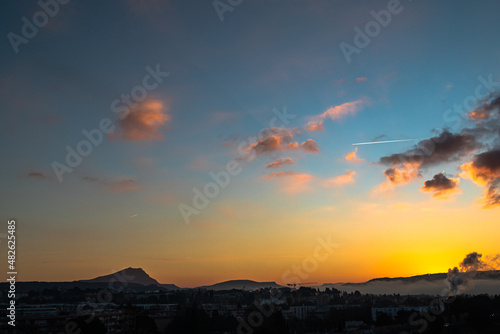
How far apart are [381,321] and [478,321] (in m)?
17.8

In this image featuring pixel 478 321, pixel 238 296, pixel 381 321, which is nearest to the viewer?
pixel 478 321

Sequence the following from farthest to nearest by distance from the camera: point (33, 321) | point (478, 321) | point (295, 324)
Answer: point (295, 324) → point (478, 321) → point (33, 321)

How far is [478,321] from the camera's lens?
59.9m

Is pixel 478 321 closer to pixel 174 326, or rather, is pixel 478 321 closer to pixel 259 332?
pixel 259 332

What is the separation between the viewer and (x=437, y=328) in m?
55.8

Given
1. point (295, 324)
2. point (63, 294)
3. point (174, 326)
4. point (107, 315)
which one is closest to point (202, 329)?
point (174, 326)

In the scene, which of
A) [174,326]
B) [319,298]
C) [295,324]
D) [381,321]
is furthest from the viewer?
[319,298]

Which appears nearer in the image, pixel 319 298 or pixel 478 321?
pixel 478 321

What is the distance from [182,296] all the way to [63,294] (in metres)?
45.4

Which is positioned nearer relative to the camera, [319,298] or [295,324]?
[295,324]

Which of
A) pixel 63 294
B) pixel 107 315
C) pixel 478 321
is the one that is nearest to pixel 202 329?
pixel 107 315

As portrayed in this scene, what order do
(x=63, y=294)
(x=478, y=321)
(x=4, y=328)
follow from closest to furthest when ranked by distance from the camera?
(x=4, y=328), (x=478, y=321), (x=63, y=294)

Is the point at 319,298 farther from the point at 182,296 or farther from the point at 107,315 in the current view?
the point at 107,315

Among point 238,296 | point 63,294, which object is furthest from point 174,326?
point 238,296
